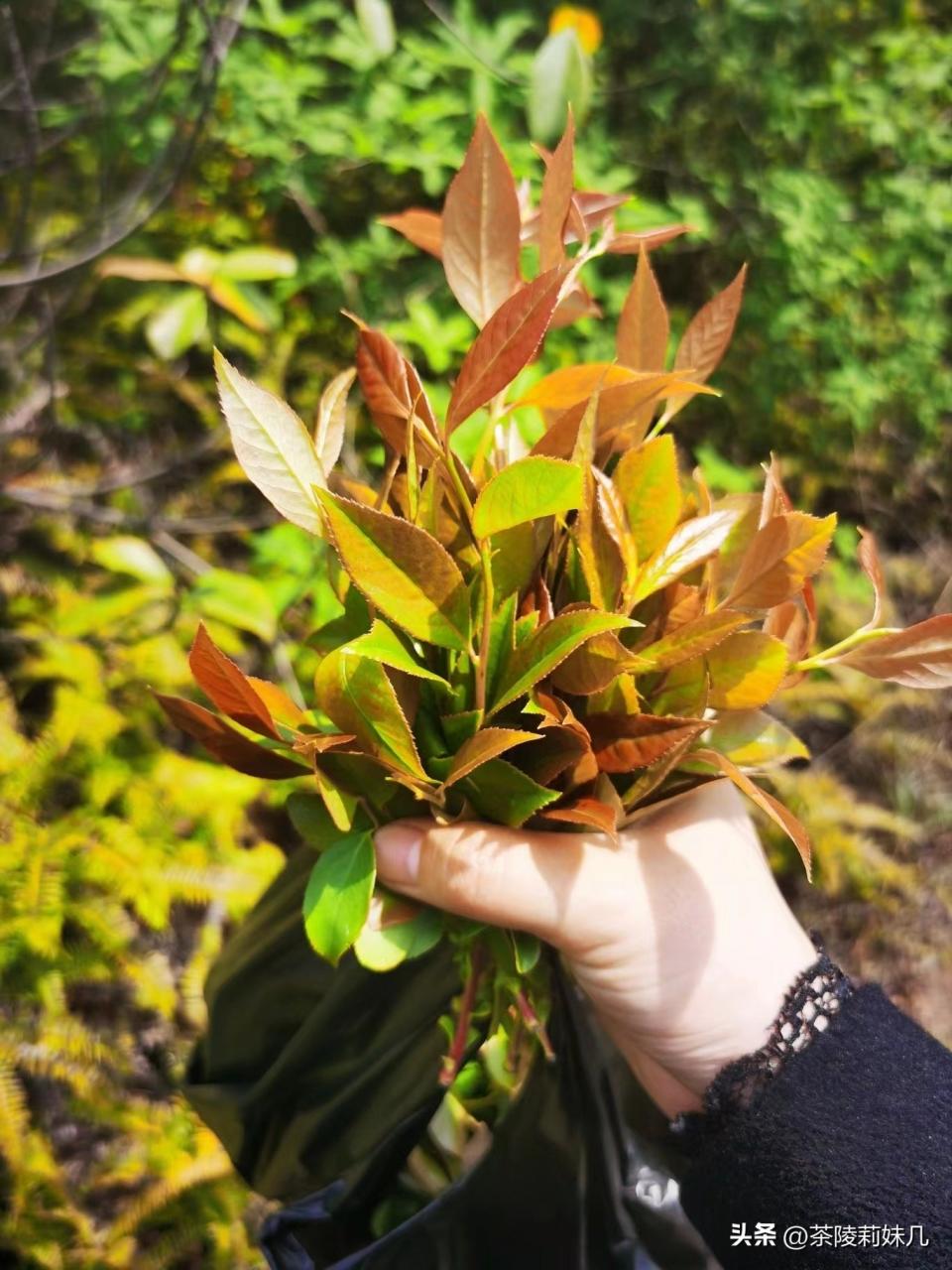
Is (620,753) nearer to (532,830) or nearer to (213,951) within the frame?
(532,830)

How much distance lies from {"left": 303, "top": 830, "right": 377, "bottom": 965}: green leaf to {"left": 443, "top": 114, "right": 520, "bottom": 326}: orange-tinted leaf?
34 cm

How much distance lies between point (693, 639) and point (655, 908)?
0.24 meters

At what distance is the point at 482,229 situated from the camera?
57 cm

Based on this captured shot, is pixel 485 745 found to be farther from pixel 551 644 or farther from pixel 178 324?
pixel 178 324

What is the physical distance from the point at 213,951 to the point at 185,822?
22 centimetres

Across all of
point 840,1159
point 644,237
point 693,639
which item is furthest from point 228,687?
point 840,1159

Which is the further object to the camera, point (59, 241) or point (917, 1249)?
point (59, 241)

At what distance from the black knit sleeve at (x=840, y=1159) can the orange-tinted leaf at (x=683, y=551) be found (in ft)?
1.30

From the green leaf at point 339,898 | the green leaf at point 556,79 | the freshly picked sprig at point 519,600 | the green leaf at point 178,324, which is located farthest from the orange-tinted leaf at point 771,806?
the green leaf at point 178,324

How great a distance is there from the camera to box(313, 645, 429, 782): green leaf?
52 centimetres

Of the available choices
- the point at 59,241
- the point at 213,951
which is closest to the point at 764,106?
the point at 59,241

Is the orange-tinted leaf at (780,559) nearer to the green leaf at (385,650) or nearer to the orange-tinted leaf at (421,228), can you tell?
the green leaf at (385,650)

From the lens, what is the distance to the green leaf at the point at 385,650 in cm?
51

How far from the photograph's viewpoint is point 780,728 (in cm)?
67
